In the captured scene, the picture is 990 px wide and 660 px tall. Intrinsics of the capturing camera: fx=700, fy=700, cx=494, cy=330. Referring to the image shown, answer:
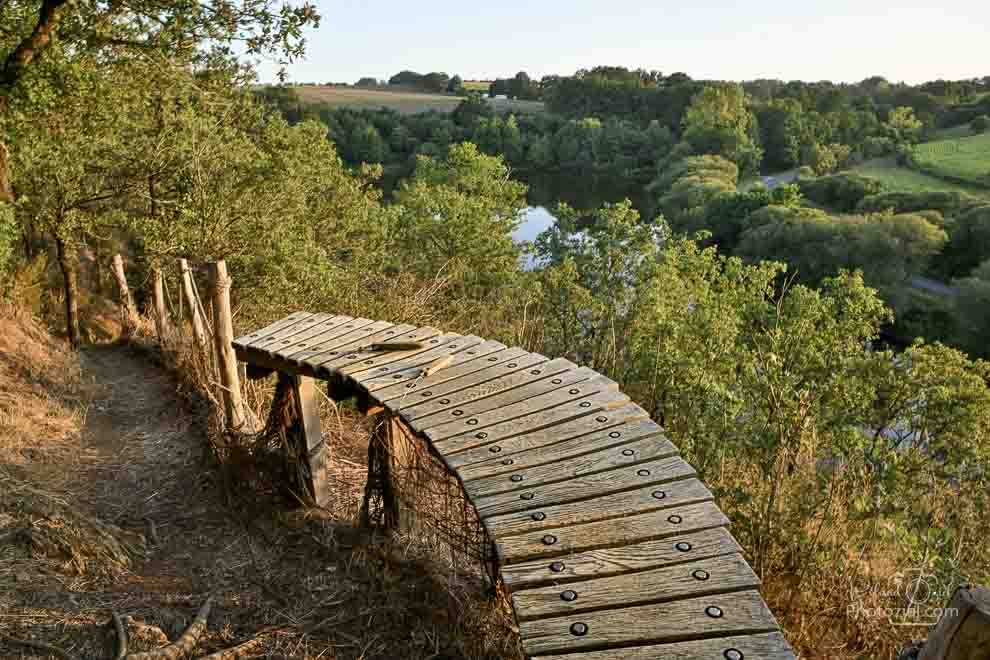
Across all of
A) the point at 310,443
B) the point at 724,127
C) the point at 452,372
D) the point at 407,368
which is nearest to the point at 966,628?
the point at 452,372

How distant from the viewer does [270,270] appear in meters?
12.5

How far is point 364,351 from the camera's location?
488 centimetres

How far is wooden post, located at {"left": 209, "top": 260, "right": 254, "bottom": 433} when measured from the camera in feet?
20.3

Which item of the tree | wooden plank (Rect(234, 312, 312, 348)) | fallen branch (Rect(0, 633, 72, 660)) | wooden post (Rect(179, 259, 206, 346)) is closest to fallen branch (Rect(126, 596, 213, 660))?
fallen branch (Rect(0, 633, 72, 660))

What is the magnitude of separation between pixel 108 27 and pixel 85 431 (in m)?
4.64

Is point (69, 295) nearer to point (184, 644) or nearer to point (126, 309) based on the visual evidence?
point (126, 309)

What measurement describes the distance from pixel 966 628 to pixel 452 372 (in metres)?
3.13

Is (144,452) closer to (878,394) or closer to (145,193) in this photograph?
(145,193)

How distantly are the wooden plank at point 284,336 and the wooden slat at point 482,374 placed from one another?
1503 mm

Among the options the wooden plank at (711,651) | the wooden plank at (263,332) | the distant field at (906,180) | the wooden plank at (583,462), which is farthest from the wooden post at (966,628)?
the distant field at (906,180)

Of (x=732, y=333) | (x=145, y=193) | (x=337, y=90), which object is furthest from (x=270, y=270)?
(x=337, y=90)

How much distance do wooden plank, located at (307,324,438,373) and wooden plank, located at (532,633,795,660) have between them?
2.77 meters

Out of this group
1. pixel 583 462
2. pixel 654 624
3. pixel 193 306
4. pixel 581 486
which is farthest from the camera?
pixel 193 306

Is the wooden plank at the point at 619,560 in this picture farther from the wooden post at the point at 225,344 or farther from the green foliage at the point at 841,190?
the green foliage at the point at 841,190
